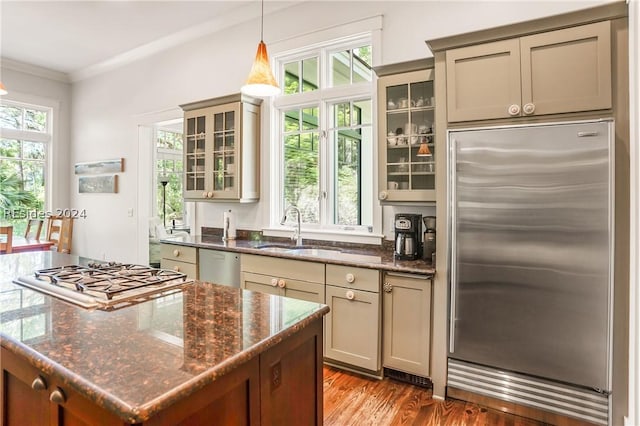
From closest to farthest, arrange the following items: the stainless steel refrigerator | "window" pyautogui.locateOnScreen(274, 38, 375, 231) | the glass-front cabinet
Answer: the stainless steel refrigerator < the glass-front cabinet < "window" pyautogui.locateOnScreen(274, 38, 375, 231)

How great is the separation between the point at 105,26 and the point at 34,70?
2.18 metres

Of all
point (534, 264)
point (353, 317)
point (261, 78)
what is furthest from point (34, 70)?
point (534, 264)

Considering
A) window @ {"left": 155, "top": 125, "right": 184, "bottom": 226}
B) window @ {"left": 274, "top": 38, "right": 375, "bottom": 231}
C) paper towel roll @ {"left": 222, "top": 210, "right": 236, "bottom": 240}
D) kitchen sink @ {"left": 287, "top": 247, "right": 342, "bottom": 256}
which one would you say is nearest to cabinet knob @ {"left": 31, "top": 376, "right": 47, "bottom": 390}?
kitchen sink @ {"left": 287, "top": 247, "right": 342, "bottom": 256}

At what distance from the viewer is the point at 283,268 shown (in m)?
2.79

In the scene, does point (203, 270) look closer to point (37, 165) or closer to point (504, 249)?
point (504, 249)

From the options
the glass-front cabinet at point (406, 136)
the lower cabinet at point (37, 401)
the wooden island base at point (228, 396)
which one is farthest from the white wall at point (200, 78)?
the lower cabinet at point (37, 401)

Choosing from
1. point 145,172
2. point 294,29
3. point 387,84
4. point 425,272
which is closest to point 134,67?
point 145,172

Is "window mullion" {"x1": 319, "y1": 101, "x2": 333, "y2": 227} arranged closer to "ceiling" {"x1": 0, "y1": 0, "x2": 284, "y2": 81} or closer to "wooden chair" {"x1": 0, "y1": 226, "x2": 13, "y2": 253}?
"ceiling" {"x1": 0, "y1": 0, "x2": 284, "y2": 81}

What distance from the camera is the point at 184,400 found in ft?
2.77

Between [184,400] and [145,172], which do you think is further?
[145,172]

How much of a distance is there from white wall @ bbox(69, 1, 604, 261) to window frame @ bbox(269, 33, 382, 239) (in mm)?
113

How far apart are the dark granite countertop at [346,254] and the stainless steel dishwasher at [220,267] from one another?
0.06m

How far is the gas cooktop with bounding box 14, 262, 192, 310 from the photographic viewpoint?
1423 mm

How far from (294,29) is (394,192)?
2.00 metres
